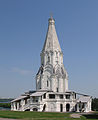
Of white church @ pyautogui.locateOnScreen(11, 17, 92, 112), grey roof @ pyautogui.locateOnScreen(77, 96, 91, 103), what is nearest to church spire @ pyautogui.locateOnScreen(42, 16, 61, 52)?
white church @ pyautogui.locateOnScreen(11, 17, 92, 112)

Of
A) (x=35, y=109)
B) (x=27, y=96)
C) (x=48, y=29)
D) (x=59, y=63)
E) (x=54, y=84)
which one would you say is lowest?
(x=35, y=109)

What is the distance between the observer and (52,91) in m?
46.7

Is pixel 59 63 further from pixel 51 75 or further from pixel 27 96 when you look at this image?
pixel 27 96

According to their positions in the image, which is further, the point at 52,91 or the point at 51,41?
the point at 51,41

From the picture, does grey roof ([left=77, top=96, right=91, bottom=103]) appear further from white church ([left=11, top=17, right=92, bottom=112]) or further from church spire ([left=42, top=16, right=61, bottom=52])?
church spire ([left=42, top=16, right=61, bottom=52])

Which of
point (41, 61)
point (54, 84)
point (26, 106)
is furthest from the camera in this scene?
point (41, 61)

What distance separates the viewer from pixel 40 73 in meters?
49.3

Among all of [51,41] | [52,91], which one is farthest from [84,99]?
[51,41]

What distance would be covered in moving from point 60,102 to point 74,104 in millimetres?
3674

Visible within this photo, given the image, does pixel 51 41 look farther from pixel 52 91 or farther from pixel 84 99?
pixel 84 99

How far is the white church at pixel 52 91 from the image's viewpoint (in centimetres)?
4362

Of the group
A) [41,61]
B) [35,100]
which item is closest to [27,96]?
[35,100]

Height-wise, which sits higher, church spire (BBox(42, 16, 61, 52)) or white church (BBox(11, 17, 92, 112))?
church spire (BBox(42, 16, 61, 52))

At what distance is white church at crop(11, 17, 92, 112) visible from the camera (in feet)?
143
